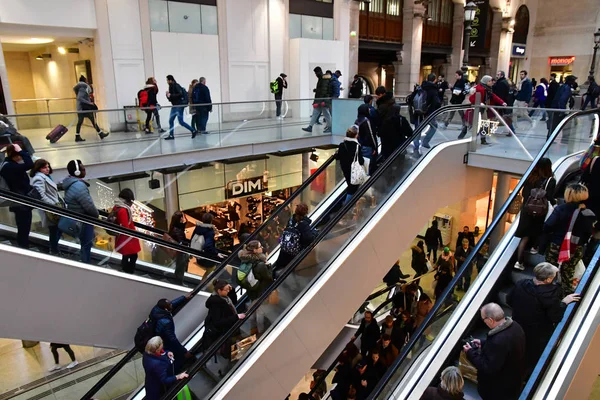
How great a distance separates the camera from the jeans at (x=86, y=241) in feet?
19.5

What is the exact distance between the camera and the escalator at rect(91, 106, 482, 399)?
18.6 ft

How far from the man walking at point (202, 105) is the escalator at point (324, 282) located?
429 cm

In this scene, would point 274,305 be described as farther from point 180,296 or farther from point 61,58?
point 61,58

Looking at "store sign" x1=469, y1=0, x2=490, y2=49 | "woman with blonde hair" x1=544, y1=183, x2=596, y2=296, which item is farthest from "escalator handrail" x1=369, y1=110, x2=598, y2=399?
"store sign" x1=469, y1=0, x2=490, y2=49

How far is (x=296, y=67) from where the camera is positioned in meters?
16.0

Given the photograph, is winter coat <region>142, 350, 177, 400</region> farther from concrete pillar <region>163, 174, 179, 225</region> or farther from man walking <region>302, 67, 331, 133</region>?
man walking <region>302, 67, 331, 133</region>

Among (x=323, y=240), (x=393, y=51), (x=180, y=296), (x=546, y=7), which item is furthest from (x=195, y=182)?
(x=546, y=7)

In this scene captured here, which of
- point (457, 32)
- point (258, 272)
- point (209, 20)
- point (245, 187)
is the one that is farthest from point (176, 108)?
point (457, 32)

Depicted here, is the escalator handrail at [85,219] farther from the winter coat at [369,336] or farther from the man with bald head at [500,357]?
the man with bald head at [500,357]

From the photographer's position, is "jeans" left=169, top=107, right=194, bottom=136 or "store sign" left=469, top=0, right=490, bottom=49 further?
"store sign" left=469, top=0, right=490, bottom=49

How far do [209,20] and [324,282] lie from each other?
10.9 meters

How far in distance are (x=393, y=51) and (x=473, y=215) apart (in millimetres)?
10613

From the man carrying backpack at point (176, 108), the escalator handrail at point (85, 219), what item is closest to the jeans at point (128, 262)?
the escalator handrail at point (85, 219)

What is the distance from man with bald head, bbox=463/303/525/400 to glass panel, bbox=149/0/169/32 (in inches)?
500
